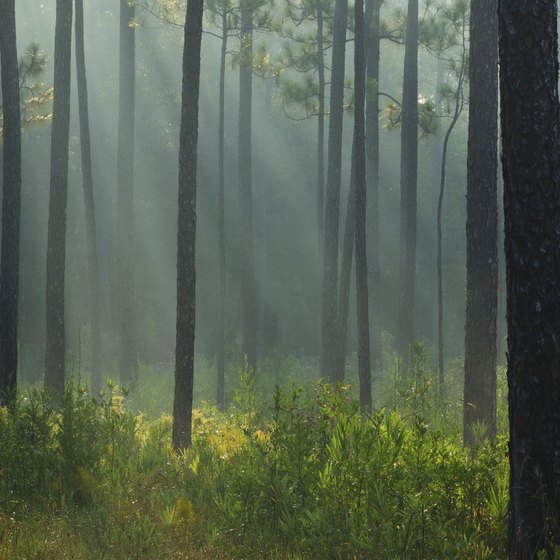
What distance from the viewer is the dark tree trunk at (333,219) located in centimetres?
1773

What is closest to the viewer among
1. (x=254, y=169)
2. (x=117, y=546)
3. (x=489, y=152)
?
(x=117, y=546)

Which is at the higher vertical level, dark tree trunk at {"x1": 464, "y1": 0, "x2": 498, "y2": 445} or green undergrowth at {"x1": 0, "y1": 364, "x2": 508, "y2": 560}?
dark tree trunk at {"x1": 464, "y1": 0, "x2": 498, "y2": 445}

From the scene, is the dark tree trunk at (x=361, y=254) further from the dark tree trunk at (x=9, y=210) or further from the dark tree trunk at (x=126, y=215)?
the dark tree trunk at (x=126, y=215)

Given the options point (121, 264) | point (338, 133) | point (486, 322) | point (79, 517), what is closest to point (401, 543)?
point (79, 517)

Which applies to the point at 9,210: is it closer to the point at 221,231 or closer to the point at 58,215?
the point at 58,215

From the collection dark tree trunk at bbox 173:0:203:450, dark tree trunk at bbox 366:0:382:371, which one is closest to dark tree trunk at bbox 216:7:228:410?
dark tree trunk at bbox 366:0:382:371

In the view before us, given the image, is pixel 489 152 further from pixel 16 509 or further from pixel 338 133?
pixel 338 133

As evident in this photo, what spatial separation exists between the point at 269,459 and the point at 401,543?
4.51ft

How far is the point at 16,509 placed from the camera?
6344 millimetres

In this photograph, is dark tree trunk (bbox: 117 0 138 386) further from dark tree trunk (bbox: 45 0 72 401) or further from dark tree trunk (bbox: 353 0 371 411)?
dark tree trunk (bbox: 353 0 371 411)

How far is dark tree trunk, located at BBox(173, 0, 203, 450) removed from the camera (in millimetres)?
9445

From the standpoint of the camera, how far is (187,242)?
31.2ft

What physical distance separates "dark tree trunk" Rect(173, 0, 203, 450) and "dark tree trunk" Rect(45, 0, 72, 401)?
3275mm

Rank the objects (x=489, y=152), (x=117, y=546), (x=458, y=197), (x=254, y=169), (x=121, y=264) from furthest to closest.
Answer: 1. (x=458, y=197)
2. (x=254, y=169)
3. (x=121, y=264)
4. (x=489, y=152)
5. (x=117, y=546)
